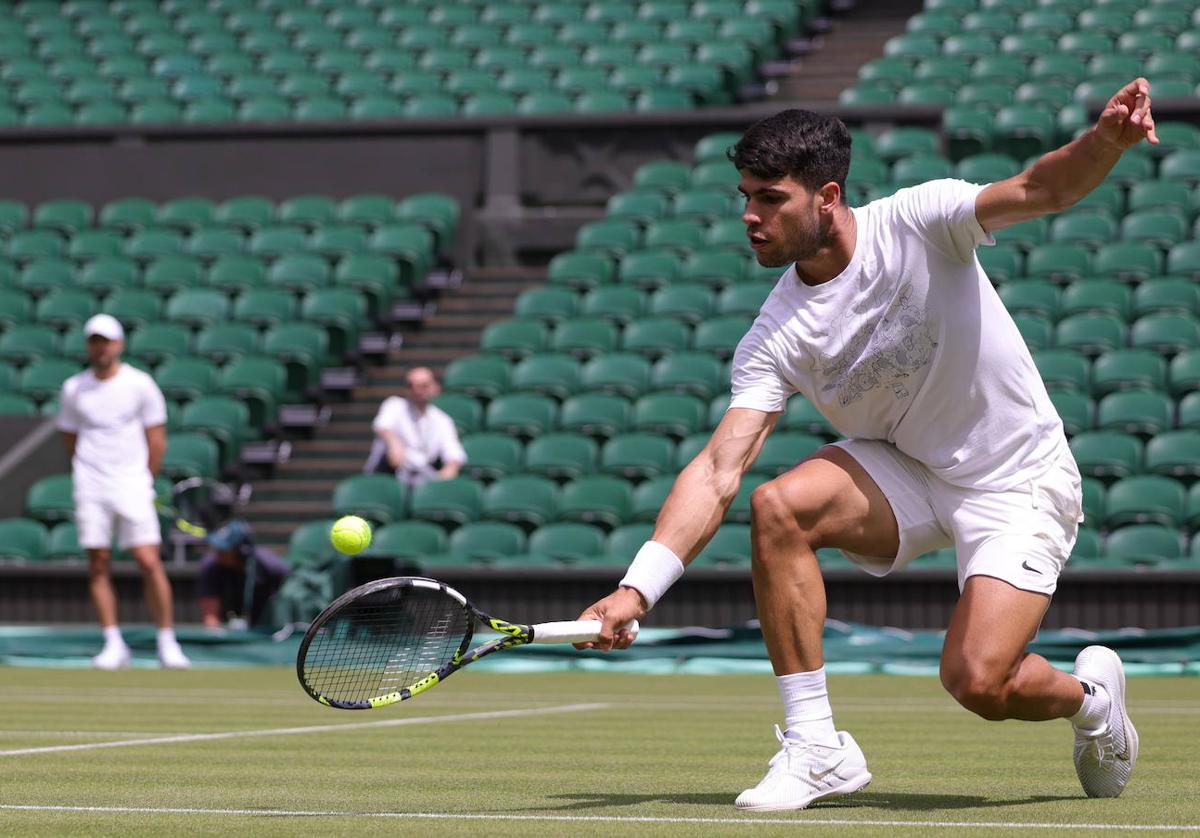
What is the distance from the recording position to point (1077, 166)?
14.0ft

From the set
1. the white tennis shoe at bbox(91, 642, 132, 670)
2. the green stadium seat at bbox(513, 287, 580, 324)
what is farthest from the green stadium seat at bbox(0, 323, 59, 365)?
the white tennis shoe at bbox(91, 642, 132, 670)

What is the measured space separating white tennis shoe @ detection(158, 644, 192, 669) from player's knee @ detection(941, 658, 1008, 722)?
812 cm

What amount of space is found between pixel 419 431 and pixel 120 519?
7.91 ft

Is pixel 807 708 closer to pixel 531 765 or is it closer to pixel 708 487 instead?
pixel 708 487

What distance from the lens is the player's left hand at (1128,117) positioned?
163 inches

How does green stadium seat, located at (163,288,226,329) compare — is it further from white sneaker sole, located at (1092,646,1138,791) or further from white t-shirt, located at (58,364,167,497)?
white sneaker sole, located at (1092,646,1138,791)

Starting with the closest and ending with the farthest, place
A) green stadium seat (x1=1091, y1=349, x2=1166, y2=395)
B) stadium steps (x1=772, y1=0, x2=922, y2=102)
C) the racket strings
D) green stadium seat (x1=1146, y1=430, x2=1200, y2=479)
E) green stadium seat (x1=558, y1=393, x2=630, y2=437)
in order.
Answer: the racket strings
green stadium seat (x1=1146, y1=430, x2=1200, y2=479)
green stadium seat (x1=1091, y1=349, x2=1166, y2=395)
green stadium seat (x1=558, y1=393, x2=630, y2=437)
stadium steps (x1=772, y1=0, x2=922, y2=102)

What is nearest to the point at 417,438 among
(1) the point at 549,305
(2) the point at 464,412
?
(2) the point at 464,412

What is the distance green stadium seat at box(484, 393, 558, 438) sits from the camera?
14.8m

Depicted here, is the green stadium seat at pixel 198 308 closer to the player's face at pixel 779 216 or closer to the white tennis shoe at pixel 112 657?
the white tennis shoe at pixel 112 657

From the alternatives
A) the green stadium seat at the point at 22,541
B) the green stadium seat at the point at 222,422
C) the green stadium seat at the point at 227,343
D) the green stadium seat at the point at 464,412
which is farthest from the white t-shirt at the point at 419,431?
the green stadium seat at the point at 227,343

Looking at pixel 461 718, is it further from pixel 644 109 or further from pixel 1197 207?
pixel 644 109

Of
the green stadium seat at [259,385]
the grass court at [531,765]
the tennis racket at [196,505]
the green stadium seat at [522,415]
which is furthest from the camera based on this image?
the green stadium seat at [259,385]

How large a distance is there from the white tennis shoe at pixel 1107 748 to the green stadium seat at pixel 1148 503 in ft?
26.5
